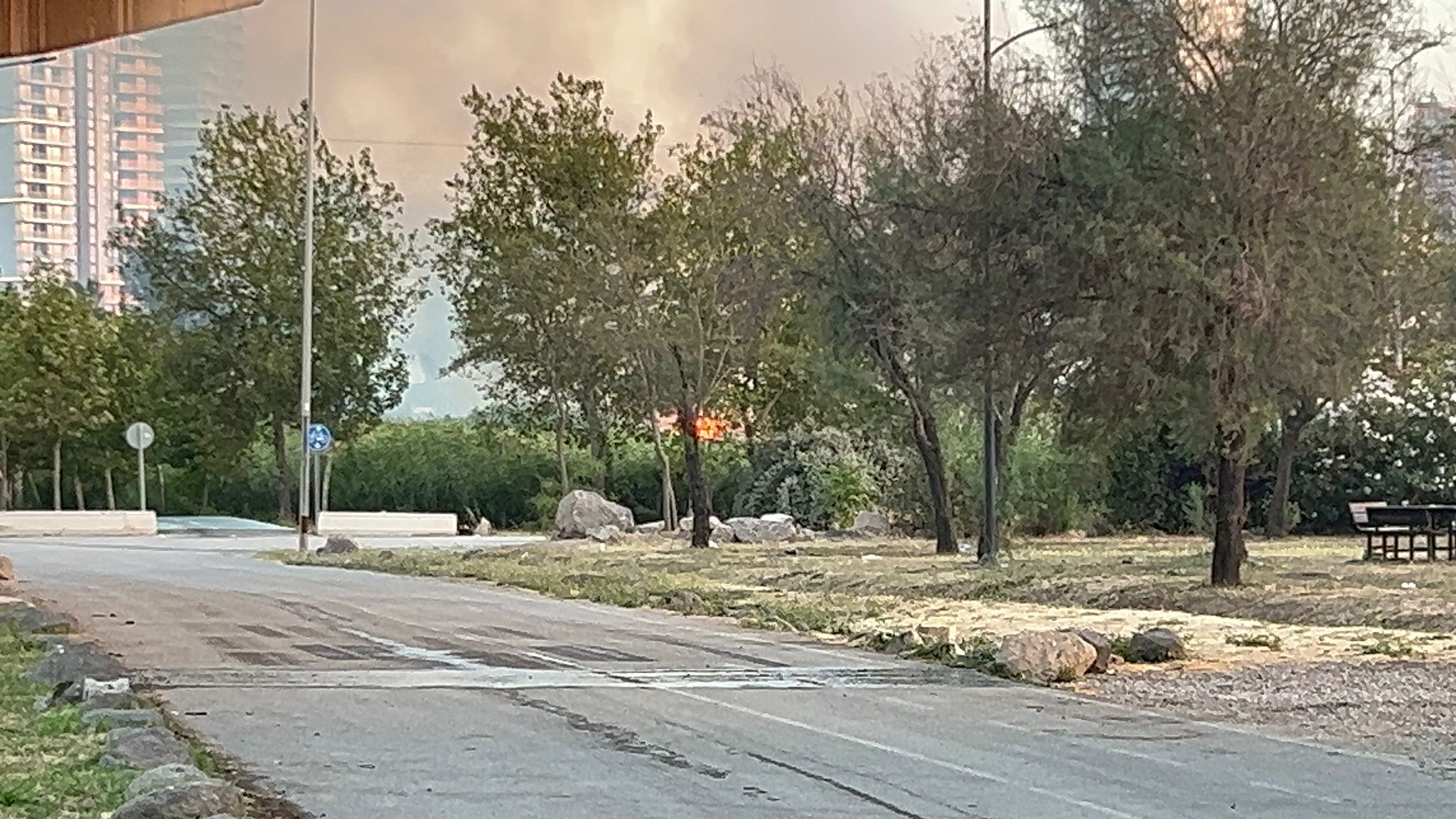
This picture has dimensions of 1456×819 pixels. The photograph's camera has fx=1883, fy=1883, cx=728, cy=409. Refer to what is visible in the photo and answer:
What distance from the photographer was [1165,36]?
2034 centimetres

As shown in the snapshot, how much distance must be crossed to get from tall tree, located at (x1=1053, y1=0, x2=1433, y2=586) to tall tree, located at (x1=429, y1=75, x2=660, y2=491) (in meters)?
21.0

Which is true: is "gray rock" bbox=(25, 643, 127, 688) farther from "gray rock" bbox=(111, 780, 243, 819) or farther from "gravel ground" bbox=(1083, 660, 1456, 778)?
"gravel ground" bbox=(1083, 660, 1456, 778)

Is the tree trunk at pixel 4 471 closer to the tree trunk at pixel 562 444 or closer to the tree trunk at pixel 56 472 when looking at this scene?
the tree trunk at pixel 56 472

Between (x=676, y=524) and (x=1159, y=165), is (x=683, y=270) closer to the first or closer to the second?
(x=676, y=524)

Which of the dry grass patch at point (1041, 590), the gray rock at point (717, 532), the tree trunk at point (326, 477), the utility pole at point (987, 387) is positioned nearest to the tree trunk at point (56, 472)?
the tree trunk at point (326, 477)

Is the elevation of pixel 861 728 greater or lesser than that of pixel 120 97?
lesser

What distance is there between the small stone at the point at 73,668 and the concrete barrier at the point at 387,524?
33019 millimetres

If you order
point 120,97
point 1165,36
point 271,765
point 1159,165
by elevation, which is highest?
point 120,97

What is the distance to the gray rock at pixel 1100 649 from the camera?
14.6 m

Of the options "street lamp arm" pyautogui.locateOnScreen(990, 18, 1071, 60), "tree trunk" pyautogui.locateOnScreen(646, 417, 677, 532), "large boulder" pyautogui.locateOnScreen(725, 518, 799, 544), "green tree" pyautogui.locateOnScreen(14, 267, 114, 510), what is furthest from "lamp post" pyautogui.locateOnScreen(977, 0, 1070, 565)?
"green tree" pyautogui.locateOnScreen(14, 267, 114, 510)

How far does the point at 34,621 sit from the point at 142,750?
8988 mm

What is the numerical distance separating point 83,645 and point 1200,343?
11823 millimetres

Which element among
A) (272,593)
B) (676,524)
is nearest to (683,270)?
(676,524)

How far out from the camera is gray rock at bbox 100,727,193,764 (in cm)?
909
